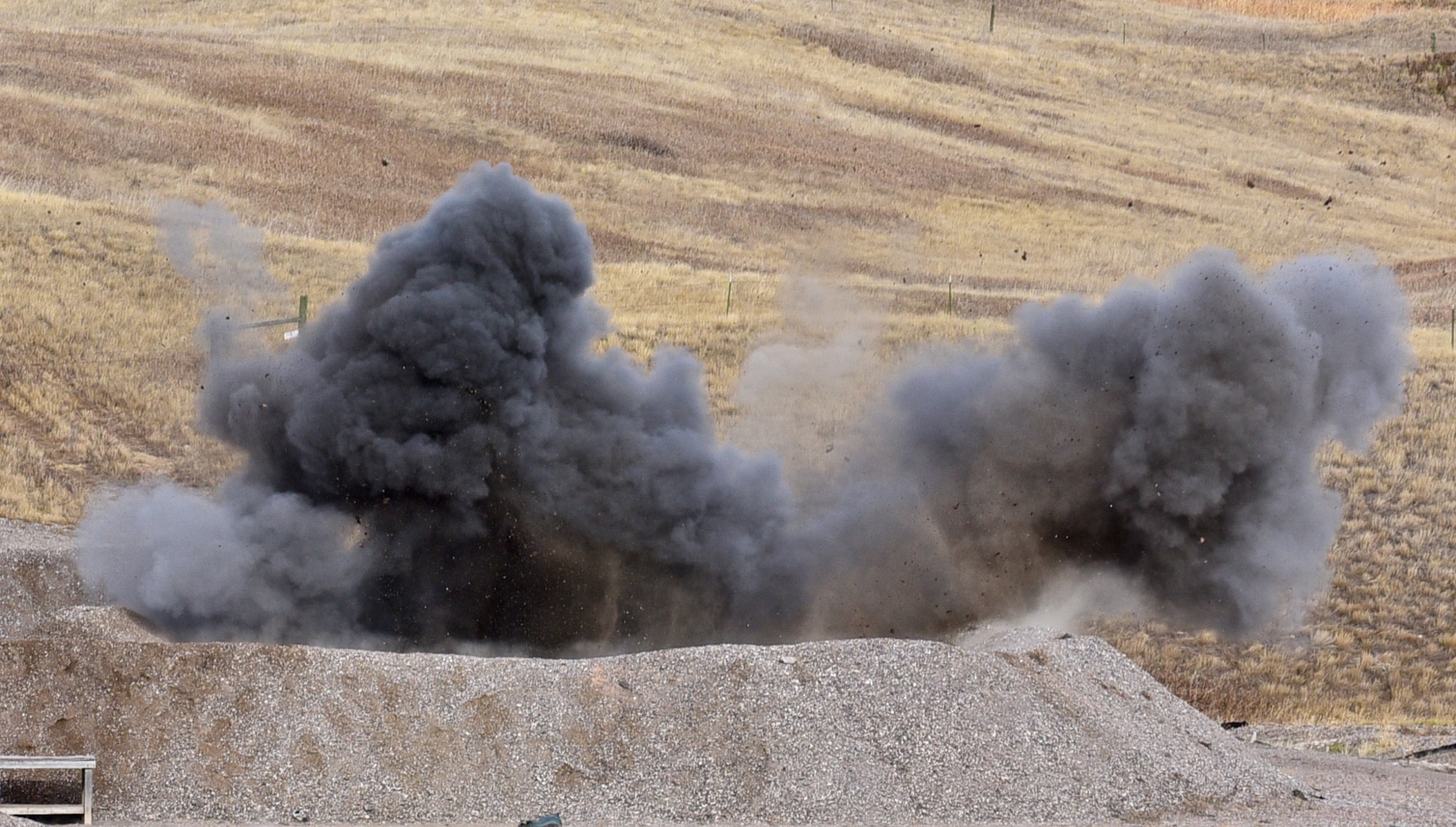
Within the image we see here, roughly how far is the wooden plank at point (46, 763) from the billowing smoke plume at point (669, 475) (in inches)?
218

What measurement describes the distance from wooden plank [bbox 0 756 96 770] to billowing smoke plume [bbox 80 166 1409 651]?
18.2 feet

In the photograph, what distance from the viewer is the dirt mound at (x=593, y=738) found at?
1543 centimetres

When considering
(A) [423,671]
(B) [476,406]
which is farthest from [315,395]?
(A) [423,671]

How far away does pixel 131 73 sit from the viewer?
188 feet

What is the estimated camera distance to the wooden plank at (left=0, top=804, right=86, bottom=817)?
14719 millimetres

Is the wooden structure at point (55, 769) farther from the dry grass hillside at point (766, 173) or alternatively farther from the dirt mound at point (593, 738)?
the dry grass hillside at point (766, 173)

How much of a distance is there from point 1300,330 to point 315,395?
12258mm

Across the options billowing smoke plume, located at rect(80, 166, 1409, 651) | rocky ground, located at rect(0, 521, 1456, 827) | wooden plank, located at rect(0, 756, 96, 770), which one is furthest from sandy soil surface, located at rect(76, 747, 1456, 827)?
billowing smoke plume, located at rect(80, 166, 1409, 651)

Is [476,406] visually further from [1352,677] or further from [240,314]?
[240,314]

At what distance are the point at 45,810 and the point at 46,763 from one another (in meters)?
0.44

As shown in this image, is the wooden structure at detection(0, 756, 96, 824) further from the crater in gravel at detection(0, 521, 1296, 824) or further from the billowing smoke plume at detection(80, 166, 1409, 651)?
the billowing smoke plume at detection(80, 166, 1409, 651)

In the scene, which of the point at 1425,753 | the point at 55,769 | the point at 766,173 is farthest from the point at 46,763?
the point at 766,173

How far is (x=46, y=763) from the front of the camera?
14.6 metres

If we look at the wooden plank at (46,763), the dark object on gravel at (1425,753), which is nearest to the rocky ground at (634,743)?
the wooden plank at (46,763)
